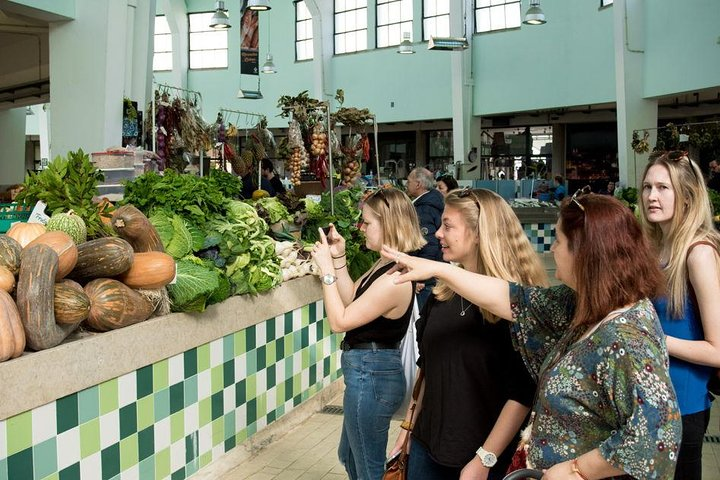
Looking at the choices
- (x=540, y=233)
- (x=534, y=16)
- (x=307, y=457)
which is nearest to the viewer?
(x=307, y=457)

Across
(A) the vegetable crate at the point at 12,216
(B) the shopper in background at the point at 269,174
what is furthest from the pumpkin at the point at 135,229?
(B) the shopper in background at the point at 269,174

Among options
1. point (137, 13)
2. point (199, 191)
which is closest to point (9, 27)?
point (137, 13)

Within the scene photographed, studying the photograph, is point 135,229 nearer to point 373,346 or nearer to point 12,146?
point 373,346

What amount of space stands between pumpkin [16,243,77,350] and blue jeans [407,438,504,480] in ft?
4.61

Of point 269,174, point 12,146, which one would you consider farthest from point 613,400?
point 12,146

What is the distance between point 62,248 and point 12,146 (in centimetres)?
1736

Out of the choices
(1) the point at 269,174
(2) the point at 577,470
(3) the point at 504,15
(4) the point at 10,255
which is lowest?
(2) the point at 577,470

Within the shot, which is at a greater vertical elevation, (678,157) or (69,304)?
(678,157)

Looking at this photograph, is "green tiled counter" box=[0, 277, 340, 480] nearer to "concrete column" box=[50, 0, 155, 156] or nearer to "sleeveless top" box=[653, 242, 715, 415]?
"sleeveless top" box=[653, 242, 715, 415]

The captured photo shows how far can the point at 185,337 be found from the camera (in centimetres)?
378

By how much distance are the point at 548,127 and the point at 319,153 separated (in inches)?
559

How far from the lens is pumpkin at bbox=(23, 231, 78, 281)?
10.1 ft

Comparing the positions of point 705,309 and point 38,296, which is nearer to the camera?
point 705,309

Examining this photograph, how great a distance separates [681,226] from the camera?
2564 mm
